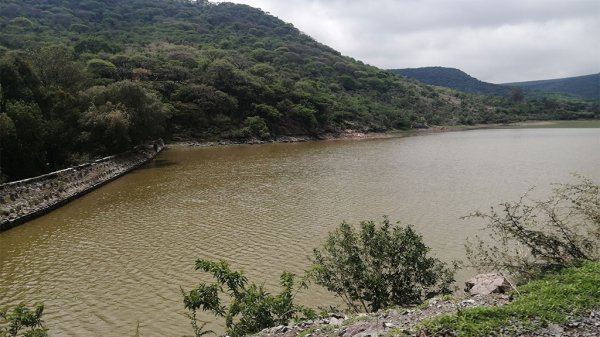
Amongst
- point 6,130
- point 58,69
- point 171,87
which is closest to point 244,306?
point 6,130

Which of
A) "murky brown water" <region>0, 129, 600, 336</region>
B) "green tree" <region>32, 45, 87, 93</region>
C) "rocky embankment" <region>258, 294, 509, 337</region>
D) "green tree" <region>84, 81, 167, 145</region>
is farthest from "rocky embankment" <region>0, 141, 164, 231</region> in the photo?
"rocky embankment" <region>258, 294, 509, 337</region>

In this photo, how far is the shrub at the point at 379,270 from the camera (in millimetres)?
10938

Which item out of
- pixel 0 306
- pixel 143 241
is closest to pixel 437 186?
pixel 143 241

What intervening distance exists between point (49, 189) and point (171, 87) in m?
57.6

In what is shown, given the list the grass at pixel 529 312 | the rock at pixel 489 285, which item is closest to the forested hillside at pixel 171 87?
the rock at pixel 489 285

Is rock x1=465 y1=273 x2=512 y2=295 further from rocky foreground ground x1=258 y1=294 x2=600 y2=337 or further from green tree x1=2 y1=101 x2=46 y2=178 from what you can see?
green tree x1=2 y1=101 x2=46 y2=178

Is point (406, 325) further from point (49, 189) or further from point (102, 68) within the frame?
point (102, 68)

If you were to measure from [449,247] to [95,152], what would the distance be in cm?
3316

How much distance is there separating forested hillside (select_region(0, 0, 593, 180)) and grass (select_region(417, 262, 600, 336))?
27955mm

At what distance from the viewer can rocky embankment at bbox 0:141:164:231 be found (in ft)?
70.8

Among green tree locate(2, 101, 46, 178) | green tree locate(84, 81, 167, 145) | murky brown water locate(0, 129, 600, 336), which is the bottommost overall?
murky brown water locate(0, 129, 600, 336)

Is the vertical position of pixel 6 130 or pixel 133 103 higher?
pixel 133 103

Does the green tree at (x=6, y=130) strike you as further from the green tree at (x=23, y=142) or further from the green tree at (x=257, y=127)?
the green tree at (x=257, y=127)

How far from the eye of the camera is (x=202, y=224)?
2117 centimetres
